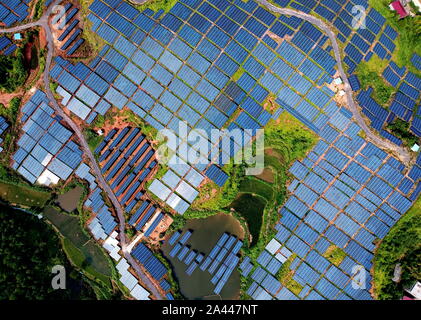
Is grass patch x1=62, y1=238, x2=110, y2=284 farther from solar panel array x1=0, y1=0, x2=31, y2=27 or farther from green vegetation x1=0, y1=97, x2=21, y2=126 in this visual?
solar panel array x1=0, y1=0, x2=31, y2=27

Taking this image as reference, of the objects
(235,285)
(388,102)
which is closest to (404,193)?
(388,102)

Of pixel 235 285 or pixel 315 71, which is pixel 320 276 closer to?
pixel 235 285

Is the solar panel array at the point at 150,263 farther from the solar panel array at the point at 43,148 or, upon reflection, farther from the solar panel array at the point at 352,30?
the solar panel array at the point at 352,30

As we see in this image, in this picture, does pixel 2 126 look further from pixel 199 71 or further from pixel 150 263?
pixel 199 71

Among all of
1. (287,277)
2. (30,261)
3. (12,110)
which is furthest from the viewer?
(12,110)

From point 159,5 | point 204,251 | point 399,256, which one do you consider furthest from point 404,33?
point 204,251

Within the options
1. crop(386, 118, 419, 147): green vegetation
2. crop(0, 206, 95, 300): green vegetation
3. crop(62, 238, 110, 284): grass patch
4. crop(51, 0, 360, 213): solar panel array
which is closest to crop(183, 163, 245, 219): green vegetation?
crop(51, 0, 360, 213): solar panel array
